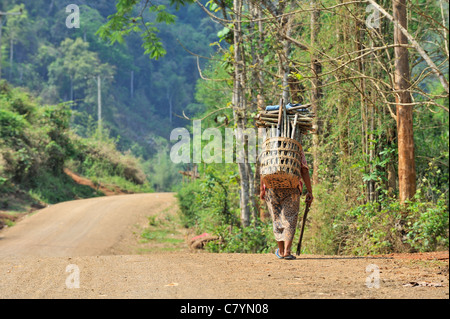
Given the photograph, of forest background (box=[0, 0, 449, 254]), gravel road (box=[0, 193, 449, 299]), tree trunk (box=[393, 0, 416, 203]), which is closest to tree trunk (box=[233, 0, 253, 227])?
forest background (box=[0, 0, 449, 254])

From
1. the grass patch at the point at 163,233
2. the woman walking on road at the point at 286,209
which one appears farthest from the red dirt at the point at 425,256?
the grass patch at the point at 163,233

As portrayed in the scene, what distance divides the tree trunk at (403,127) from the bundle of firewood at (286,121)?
214cm

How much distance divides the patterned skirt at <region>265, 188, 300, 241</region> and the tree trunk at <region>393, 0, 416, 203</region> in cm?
240

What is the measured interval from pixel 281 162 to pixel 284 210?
0.77m

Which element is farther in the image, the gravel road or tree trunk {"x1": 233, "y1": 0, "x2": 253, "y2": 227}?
tree trunk {"x1": 233, "y1": 0, "x2": 253, "y2": 227}

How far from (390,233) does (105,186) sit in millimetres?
28144

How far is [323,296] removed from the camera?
539 centimetres

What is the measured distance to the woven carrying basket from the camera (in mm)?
8031

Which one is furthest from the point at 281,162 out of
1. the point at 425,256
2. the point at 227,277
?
the point at 425,256

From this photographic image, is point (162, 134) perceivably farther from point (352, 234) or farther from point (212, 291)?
point (212, 291)

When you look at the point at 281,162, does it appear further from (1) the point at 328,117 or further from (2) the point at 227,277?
(1) the point at 328,117

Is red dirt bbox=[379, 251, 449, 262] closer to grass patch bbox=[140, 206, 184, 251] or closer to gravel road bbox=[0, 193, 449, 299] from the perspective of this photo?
gravel road bbox=[0, 193, 449, 299]

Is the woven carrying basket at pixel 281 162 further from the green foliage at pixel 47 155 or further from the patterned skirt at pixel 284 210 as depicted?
the green foliage at pixel 47 155

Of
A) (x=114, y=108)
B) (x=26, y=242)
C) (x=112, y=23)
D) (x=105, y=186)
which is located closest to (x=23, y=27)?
(x=114, y=108)
